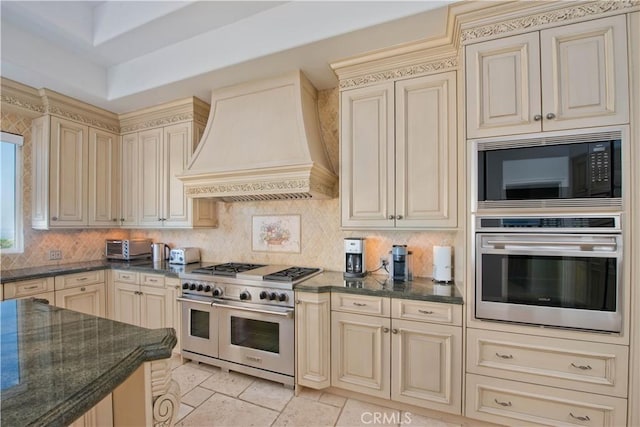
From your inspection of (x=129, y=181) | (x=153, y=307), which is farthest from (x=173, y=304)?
(x=129, y=181)

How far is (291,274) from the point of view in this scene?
255 centimetres

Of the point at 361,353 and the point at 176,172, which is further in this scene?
the point at 176,172

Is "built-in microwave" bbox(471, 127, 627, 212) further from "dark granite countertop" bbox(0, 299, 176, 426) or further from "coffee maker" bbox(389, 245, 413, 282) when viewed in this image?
"dark granite countertop" bbox(0, 299, 176, 426)

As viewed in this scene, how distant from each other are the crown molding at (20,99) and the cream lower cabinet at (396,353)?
369cm

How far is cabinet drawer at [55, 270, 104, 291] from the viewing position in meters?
2.84

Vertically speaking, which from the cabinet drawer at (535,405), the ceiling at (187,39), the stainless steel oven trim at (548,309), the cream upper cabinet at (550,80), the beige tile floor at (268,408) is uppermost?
the ceiling at (187,39)

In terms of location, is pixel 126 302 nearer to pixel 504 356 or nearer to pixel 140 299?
pixel 140 299

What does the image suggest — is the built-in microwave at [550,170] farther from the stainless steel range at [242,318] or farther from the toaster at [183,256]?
the toaster at [183,256]

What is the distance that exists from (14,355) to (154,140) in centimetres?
300

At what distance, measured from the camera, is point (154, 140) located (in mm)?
3434

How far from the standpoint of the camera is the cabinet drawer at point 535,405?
63.7 inches

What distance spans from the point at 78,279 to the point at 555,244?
14.0 ft

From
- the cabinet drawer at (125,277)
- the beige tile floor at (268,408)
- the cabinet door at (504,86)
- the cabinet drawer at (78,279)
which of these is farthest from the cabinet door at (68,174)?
the cabinet door at (504,86)

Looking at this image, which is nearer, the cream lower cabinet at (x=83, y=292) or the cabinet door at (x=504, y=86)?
the cabinet door at (x=504, y=86)
